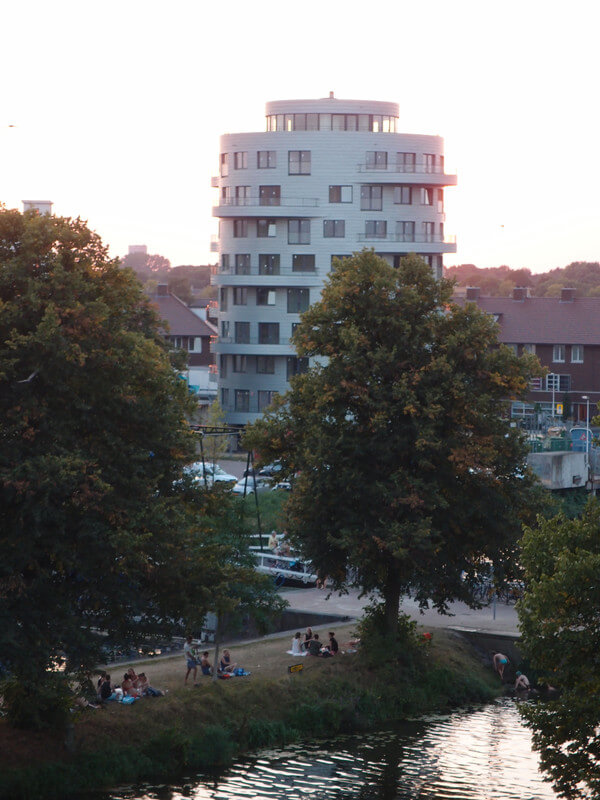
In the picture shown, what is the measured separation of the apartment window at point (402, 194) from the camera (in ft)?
297

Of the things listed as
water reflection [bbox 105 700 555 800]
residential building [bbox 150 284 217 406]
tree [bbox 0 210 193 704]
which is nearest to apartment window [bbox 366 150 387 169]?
residential building [bbox 150 284 217 406]

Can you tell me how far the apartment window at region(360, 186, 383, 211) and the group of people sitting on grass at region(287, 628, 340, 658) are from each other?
5531cm

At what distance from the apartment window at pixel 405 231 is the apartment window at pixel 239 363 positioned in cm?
1480

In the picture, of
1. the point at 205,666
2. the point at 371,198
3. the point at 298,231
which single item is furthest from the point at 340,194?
the point at 205,666

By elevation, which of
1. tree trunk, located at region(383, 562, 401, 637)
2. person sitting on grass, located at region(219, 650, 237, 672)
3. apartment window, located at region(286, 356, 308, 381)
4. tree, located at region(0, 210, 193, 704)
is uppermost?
apartment window, located at region(286, 356, 308, 381)

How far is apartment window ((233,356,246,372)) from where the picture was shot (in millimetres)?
93625

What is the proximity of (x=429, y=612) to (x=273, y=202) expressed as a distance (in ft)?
163

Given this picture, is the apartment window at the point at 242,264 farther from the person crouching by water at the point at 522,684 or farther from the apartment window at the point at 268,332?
the person crouching by water at the point at 522,684

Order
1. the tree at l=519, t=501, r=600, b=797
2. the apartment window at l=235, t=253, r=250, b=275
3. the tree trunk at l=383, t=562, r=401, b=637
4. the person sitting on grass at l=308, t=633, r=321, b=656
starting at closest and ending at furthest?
the tree at l=519, t=501, r=600, b=797, the person sitting on grass at l=308, t=633, r=321, b=656, the tree trunk at l=383, t=562, r=401, b=637, the apartment window at l=235, t=253, r=250, b=275

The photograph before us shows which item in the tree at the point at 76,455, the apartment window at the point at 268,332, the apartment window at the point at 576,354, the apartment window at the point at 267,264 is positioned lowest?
the tree at the point at 76,455

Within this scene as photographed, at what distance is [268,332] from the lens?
91938mm

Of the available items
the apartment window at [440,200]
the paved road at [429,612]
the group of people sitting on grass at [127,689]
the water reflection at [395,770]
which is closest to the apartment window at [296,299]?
the apartment window at [440,200]

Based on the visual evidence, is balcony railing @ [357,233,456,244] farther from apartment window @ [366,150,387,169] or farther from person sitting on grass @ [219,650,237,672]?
person sitting on grass @ [219,650,237,672]

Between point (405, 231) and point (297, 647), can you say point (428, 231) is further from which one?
→ point (297, 647)
